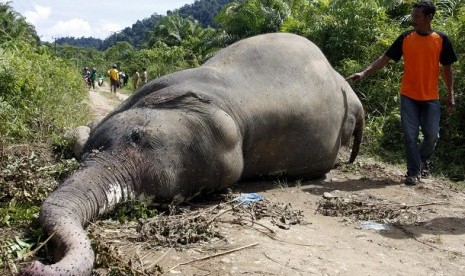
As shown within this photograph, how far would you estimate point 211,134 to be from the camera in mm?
4148

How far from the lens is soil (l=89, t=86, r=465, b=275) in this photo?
303cm

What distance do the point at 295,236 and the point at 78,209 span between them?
1319 mm

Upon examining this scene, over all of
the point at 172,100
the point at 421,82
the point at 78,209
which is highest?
the point at 421,82

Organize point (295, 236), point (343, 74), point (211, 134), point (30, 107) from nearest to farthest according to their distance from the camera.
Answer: point (295, 236) → point (211, 134) → point (30, 107) → point (343, 74)

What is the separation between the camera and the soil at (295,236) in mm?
3027

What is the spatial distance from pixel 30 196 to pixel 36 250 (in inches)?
42.9

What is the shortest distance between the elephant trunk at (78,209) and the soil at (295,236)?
0.14 m

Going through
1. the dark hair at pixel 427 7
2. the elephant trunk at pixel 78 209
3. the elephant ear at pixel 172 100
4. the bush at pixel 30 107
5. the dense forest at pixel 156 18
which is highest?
the dense forest at pixel 156 18

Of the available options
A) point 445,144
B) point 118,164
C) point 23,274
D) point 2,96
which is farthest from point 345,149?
point 23,274

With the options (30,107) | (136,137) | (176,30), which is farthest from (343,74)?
(176,30)

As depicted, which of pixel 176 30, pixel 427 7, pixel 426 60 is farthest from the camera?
pixel 176 30

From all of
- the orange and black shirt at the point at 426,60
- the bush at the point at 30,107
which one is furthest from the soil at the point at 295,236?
the bush at the point at 30,107

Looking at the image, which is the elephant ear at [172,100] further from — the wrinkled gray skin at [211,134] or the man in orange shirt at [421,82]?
the man in orange shirt at [421,82]

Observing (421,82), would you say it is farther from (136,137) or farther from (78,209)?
(78,209)
